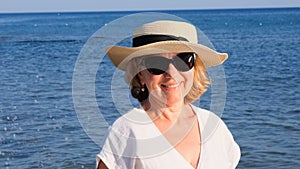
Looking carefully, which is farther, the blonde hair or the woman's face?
the blonde hair

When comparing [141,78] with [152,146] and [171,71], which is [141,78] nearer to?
[171,71]

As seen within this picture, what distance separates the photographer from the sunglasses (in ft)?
8.60

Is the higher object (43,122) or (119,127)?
(119,127)

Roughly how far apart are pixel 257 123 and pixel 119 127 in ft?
31.2

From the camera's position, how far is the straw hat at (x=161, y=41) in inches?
102

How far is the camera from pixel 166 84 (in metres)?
2.63

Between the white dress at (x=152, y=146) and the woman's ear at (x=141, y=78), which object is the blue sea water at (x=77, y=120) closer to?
the white dress at (x=152, y=146)

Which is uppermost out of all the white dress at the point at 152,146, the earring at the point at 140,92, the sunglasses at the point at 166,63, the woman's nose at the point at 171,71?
the sunglasses at the point at 166,63

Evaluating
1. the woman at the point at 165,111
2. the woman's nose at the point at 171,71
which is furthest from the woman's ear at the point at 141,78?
the woman's nose at the point at 171,71

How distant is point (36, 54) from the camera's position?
29891mm

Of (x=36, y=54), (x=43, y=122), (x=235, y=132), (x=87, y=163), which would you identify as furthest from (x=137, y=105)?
(x=36, y=54)

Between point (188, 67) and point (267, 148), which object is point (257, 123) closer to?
point (267, 148)

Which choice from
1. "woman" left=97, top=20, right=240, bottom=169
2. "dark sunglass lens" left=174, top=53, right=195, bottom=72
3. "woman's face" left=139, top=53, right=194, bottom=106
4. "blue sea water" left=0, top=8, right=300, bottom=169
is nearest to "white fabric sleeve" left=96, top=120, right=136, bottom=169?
"woman" left=97, top=20, right=240, bottom=169

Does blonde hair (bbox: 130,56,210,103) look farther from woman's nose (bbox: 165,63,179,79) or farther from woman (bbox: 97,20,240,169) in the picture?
woman's nose (bbox: 165,63,179,79)
